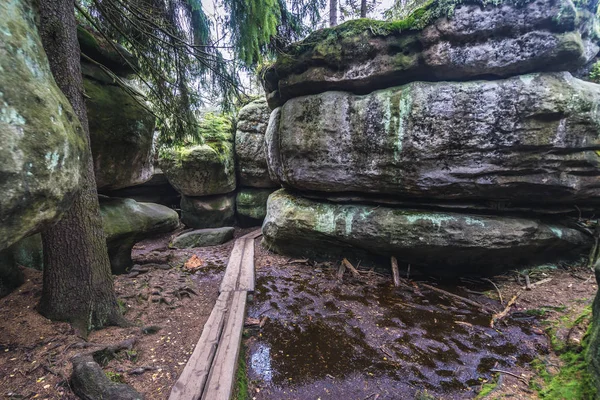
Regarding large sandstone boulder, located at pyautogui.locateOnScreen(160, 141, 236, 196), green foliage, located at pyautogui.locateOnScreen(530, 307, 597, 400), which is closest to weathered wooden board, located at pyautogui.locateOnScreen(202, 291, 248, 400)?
green foliage, located at pyautogui.locateOnScreen(530, 307, 597, 400)

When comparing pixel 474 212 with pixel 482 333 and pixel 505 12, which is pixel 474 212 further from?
pixel 505 12

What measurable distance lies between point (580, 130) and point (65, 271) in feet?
24.9

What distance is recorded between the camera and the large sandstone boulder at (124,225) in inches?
173

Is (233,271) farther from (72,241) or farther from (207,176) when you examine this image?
(207,176)

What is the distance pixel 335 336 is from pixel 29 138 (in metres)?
3.63

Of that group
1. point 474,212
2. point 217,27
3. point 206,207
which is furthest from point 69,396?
point 206,207

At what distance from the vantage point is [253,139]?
10.4m

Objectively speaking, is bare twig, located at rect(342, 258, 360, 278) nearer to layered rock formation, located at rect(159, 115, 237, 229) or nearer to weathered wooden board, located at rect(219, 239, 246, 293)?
weathered wooden board, located at rect(219, 239, 246, 293)

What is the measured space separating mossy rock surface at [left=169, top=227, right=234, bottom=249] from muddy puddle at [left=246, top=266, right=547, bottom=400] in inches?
168

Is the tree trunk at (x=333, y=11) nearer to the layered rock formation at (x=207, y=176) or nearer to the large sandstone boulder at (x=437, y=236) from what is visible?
the layered rock formation at (x=207, y=176)

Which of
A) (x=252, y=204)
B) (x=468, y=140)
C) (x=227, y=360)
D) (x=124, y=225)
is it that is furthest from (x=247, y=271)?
(x=252, y=204)

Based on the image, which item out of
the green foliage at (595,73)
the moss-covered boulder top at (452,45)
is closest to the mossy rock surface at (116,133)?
the moss-covered boulder top at (452,45)

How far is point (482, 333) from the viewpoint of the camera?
3404mm

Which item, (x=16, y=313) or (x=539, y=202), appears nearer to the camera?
(x=16, y=313)
